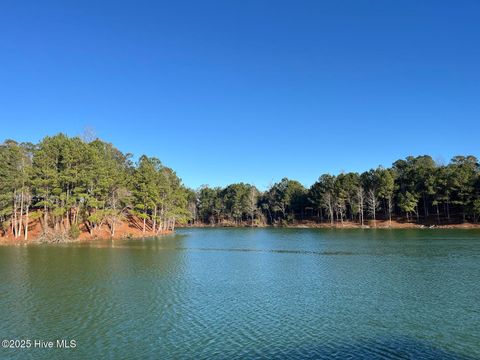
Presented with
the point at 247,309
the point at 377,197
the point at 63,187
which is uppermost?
the point at 63,187

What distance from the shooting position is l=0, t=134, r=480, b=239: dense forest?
67250 mm

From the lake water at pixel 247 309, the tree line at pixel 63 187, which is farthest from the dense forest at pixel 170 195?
the lake water at pixel 247 309

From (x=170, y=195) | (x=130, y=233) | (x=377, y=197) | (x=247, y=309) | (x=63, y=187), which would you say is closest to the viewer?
(x=247, y=309)

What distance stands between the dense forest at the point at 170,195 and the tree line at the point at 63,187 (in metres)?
0.18

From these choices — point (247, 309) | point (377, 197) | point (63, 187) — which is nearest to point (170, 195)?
point (63, 187)

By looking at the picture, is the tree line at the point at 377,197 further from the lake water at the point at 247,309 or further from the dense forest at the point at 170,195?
the lake water at the point at 247,309

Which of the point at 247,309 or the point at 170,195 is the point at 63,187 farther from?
the point at 247,309

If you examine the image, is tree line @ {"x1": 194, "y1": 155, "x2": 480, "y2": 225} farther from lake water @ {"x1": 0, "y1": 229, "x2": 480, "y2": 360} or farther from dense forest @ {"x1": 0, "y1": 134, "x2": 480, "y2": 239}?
lake water @ {"x1": 0, "y1": 229, "x2": 480, "y2": 360}

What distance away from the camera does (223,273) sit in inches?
1383

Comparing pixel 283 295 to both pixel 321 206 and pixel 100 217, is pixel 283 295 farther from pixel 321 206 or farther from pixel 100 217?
pixel 321 206

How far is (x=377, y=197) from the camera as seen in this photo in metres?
116

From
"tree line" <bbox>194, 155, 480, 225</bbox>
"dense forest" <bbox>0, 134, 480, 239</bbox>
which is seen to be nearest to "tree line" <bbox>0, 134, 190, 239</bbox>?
"dense forest" <bbox>0, 134, 480, 239</bbox>

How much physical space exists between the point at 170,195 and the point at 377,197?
206ft

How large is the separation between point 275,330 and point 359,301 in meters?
7.67
